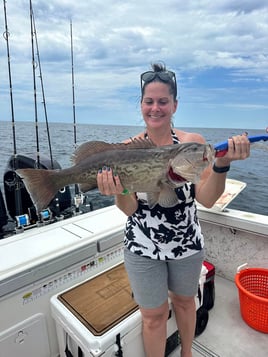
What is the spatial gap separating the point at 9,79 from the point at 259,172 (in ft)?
41.2

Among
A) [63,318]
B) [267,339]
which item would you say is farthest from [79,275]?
[267,339]

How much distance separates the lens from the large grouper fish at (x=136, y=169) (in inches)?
57.1

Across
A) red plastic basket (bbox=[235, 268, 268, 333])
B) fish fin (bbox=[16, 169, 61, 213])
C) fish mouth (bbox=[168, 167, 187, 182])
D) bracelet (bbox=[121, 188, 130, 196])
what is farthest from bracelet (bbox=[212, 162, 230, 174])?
red plastic basket (bbox=[235, 268, 268, 333])

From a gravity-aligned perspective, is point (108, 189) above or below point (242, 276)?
above

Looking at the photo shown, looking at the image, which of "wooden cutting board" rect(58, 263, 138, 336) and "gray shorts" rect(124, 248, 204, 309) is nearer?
"gray shorts" rect(124, 248, 204, 309)

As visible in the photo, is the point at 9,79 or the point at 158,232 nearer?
the point at 158,232

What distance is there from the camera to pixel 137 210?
1.73 m

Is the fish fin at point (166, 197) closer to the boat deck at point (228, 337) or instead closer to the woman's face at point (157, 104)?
the woman's face at point (157, 104)

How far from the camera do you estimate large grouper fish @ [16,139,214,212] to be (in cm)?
145

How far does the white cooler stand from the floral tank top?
57 centimetres

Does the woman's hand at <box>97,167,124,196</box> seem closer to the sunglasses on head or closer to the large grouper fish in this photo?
the large grouper fish

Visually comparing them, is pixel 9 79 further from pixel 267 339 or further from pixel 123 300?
pixel 267 339

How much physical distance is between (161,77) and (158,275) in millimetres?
1276

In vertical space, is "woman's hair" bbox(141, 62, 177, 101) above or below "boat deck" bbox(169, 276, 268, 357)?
above
